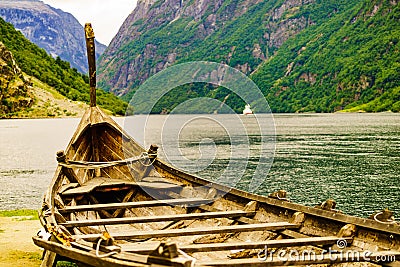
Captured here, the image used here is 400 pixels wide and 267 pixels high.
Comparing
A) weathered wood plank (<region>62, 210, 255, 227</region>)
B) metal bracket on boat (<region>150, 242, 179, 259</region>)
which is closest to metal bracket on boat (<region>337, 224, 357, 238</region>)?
weathered wood plank (<region>62, 210, 255, 227</region>)

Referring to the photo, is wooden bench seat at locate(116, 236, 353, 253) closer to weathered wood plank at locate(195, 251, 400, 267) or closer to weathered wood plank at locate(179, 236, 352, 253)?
weathered wood plank at locate(179, 236, 352, 253)

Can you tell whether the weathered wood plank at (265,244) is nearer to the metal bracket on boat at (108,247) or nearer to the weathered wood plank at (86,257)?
the metal bracket on boat at (108,247)

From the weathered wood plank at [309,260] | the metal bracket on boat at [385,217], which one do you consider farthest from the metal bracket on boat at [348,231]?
the weathered wood plank at [309,260]

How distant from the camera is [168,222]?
1488cm

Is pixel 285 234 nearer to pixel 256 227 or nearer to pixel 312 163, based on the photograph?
pixel 256 227

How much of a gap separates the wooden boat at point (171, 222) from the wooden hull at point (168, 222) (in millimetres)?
22

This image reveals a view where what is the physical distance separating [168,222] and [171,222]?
20cm

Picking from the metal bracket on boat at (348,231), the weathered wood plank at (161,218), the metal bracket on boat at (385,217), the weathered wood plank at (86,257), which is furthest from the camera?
the weathered wood plank at (161,218)

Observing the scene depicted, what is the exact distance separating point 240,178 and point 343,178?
841cm

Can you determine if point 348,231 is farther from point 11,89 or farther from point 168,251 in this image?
point 11,89

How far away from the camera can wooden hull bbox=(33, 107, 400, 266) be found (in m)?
9.27

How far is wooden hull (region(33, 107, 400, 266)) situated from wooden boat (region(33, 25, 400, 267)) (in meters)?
0.02

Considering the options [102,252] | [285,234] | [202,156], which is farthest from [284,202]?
[202,156]

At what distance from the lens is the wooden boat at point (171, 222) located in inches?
368
